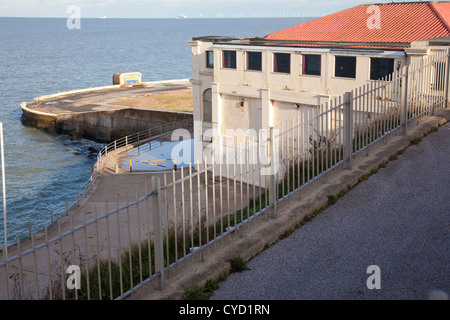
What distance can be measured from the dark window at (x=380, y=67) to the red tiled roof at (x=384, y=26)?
6934 mm

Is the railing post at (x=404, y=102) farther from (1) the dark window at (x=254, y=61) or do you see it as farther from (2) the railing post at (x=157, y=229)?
(1) the dark window at (x=254, y=61)

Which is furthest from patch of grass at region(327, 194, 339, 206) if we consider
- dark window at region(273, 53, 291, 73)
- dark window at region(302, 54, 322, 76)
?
dark window at region(273, 53, 291, 73)

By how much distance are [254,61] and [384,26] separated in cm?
1001

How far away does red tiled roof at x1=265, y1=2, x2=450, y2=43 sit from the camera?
38750 mm

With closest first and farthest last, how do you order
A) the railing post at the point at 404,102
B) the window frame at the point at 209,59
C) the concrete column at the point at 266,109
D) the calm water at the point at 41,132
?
1. the railing post at the point at 404,102
2. the concrete column at the point at 266,109
3. the calm water at the point at 41,132
4. the window frame at the point at 209,59

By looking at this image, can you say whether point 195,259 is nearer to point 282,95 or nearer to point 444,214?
point 444,214

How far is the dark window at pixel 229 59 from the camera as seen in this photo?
133 ft

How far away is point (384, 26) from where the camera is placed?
135ft

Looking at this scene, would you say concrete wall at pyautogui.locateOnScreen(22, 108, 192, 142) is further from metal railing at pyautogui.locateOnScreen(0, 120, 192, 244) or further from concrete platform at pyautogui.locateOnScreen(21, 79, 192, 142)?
metal railing at pyautogui.locateOnScreen(0, 120, 192, 244)

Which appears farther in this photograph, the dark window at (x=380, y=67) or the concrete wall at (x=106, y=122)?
the concrete wall at (x=106, y=122)

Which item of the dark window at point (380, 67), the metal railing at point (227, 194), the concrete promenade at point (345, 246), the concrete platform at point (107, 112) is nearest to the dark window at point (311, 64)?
the dark window at point (380, 67)

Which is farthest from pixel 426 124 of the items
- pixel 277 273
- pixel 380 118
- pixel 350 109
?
pixel 277 273

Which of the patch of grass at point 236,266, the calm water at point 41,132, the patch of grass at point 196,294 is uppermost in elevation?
the patch of grass at point 236,266

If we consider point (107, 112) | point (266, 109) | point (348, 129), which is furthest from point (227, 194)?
point (107, 112)
